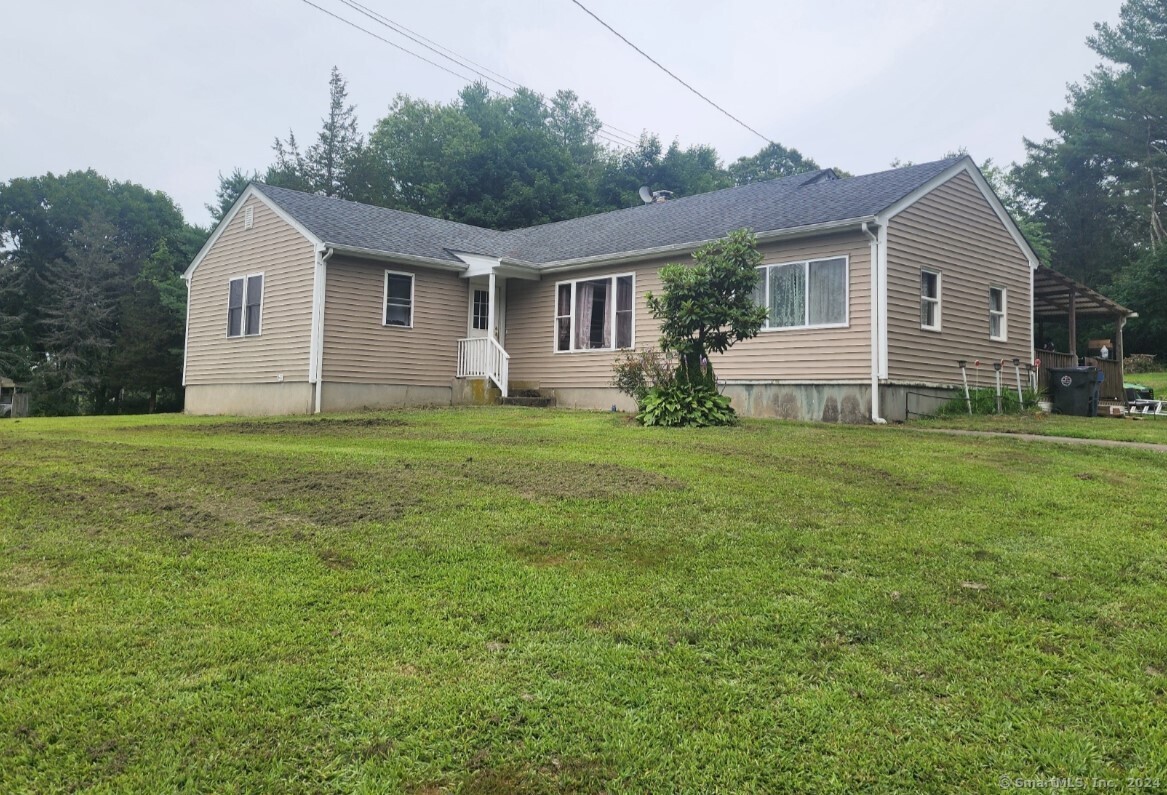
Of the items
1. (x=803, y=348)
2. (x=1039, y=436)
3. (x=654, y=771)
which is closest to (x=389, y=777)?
(x=654, y=771)

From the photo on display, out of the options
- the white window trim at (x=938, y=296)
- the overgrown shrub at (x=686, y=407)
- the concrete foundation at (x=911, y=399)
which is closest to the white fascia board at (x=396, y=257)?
the overgrown shrub at (x=686, y=407)

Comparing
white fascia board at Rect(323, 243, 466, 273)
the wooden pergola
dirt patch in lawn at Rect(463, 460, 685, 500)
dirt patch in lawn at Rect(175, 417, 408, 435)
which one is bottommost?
dirt patch in lawn at Rect(463, 460, 685, 500)

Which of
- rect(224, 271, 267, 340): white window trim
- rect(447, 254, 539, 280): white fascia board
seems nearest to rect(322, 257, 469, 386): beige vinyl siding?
rect(447, 254, 539, 280): white fascia board

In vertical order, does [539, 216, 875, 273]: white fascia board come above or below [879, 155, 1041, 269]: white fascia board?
below

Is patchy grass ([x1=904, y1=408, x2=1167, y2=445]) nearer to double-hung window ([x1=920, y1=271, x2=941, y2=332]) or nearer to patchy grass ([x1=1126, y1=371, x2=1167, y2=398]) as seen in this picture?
double-hung window ([x1=920, y1=271, x2=941, y2=332])

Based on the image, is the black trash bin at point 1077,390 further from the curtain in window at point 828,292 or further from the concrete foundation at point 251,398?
the concrete foundation at point 251,398

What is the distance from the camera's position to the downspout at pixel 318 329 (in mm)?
14617

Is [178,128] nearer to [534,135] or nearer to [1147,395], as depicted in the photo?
[534,135]

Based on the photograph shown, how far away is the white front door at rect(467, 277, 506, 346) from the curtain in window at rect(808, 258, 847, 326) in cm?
752

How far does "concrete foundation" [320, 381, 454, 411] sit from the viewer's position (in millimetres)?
14859

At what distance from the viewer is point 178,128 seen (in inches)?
1071

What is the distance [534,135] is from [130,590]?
34.4 m

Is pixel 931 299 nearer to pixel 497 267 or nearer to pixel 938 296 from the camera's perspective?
pixel 938 296

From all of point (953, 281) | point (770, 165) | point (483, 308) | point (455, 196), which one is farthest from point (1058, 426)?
point (770, 165)
